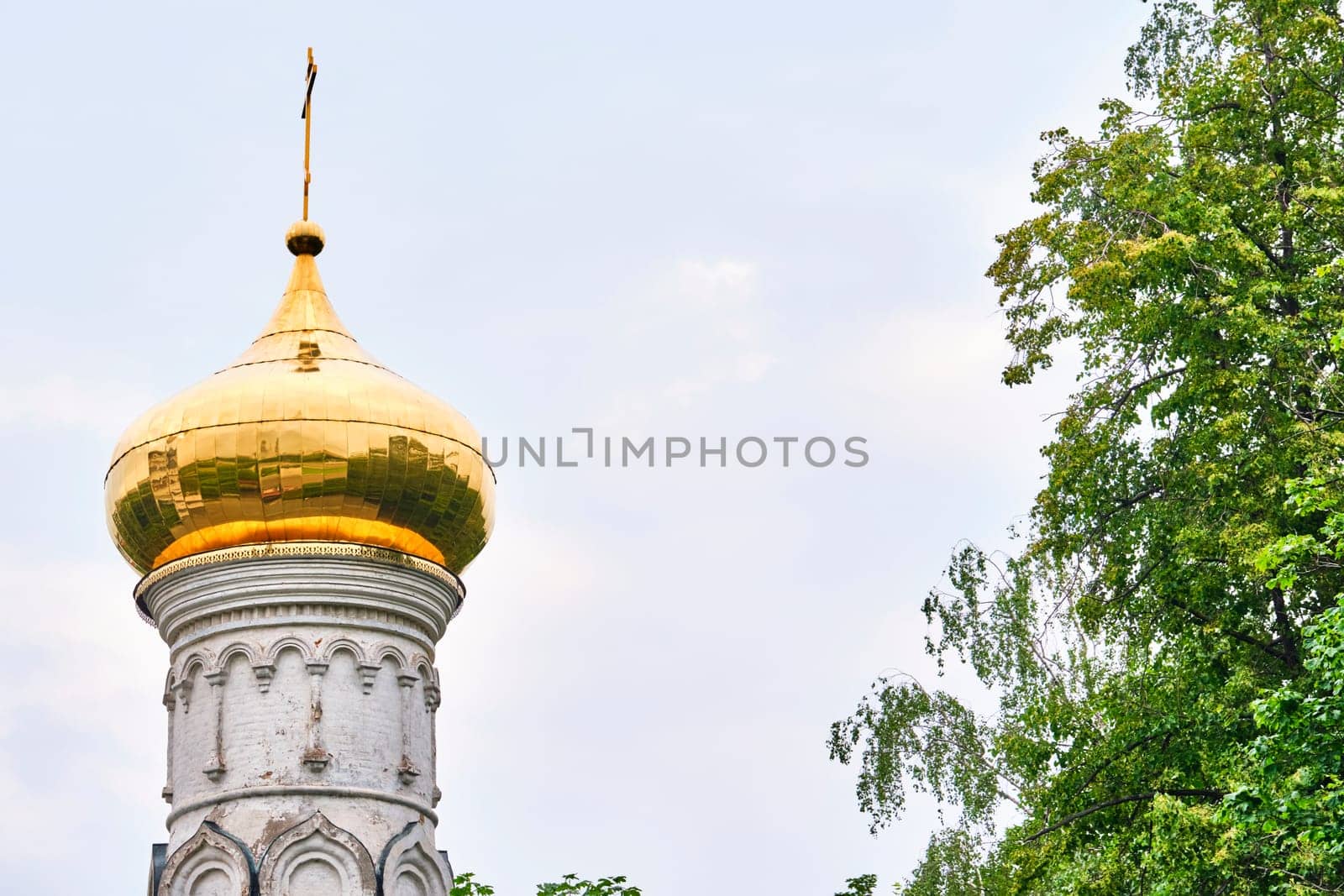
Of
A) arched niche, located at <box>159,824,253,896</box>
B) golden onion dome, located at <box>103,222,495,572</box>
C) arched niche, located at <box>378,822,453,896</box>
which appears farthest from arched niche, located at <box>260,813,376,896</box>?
golden onion dome, located at <box>103,222,495,572</box>

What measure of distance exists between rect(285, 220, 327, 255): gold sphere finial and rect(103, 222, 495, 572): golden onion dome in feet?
5.40

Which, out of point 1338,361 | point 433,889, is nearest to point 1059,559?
point 1338,361

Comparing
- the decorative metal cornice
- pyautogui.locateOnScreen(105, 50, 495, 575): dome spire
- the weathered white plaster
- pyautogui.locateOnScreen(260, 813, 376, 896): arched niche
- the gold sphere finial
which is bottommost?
pyautogui.locateOnScreen(260, 813, 376, 896): arched niche

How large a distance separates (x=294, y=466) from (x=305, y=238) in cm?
311

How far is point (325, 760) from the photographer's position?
17.5 metres

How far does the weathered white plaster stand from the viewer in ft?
56.9

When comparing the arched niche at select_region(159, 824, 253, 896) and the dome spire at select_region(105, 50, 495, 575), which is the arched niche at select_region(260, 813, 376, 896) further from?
the dome spire at select_region(105, 50, 495, 575)

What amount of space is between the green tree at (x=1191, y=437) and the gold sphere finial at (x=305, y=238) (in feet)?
21.8

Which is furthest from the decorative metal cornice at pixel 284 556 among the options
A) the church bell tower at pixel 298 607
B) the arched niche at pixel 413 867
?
the arched niche at pixel 413 867

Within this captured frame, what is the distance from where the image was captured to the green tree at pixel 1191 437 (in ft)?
48.5

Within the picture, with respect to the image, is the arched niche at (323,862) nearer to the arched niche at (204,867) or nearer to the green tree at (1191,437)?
the arched niche at (204,867)

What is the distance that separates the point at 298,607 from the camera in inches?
712

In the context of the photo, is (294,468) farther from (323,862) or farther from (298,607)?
(323,862)

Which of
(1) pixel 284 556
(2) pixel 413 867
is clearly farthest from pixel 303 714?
(2) pixel 413 867
